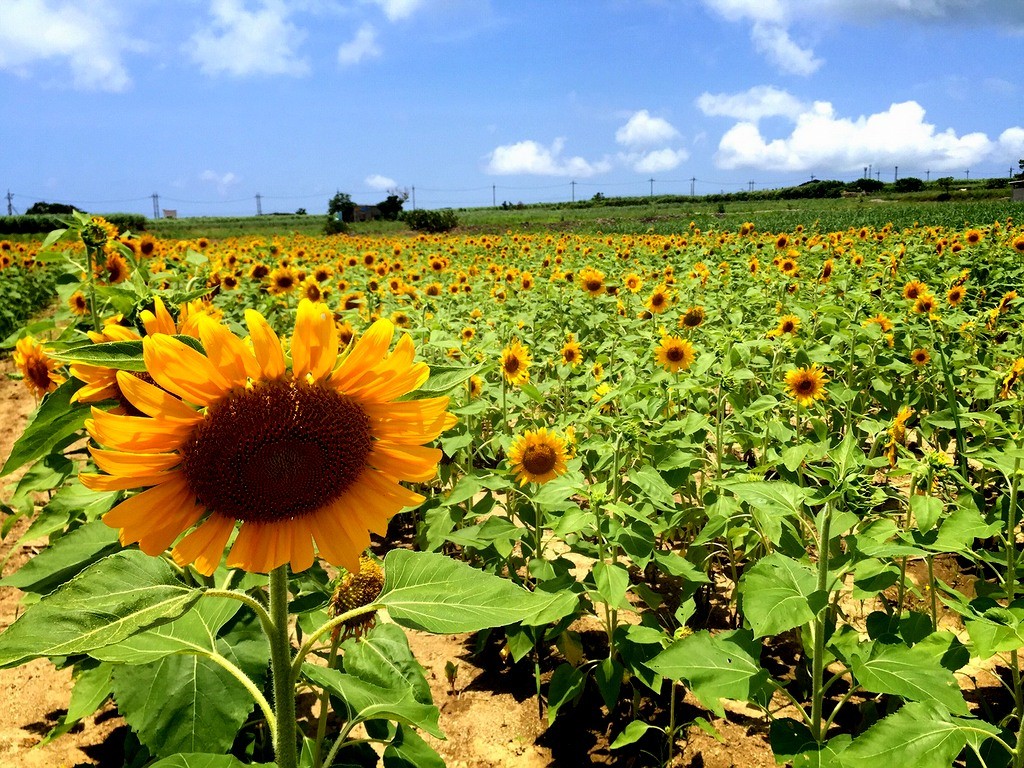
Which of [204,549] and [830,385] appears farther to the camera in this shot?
[830,385]

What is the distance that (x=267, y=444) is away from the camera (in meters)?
0.95

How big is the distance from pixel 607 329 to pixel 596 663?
12.8ft

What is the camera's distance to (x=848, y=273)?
7.11 meters

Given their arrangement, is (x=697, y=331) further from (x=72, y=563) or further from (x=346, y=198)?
(x=346, y=198)

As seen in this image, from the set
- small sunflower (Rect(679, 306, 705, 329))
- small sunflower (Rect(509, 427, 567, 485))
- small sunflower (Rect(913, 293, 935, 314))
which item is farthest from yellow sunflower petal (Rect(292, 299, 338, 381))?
small sunflower (Rect(913, 293, 935, 314))

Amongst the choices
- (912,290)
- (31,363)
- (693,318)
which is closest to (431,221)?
(912,290)

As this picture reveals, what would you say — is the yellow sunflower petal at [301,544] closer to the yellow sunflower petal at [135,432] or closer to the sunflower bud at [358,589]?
the yellow sunflower petal at [135,432]

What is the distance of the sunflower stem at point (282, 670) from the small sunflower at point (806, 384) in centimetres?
363

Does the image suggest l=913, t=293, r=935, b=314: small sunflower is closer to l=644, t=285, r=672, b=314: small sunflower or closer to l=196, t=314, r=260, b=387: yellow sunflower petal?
l=644, t=285, r=672, b=314: small sunflower

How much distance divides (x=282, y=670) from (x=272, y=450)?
444mm

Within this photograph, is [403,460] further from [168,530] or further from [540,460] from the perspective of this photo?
[540,460]

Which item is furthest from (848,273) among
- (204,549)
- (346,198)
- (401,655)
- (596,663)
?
(346,198)

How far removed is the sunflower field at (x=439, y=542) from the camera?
963 millimetres

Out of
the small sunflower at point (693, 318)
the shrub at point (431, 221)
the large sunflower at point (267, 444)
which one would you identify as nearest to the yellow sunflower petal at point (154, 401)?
the large sunflower at point (267, 444)
